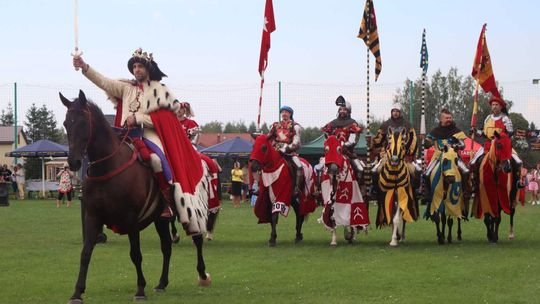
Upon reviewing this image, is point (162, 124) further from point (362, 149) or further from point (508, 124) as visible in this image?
point (362, 149)

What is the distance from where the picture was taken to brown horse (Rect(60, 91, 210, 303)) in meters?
9.62

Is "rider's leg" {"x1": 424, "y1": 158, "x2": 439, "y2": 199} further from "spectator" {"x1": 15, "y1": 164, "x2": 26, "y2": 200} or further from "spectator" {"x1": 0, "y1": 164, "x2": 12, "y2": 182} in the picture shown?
"spectator" {"x1": 15, "y1": 164, "x2": 26, "y2": 200}

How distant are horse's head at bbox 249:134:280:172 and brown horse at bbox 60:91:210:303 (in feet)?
21.8

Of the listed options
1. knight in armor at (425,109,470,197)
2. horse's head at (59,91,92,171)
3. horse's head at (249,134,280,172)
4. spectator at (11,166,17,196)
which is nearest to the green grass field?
knight in armor at (425,109,470,197)

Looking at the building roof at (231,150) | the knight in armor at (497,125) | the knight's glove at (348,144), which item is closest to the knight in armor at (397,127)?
the knight's glove at (348,144)

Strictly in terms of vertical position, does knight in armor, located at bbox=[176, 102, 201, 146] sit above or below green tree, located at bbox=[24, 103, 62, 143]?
below

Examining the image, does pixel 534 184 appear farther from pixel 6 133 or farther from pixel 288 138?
pixel 6 133

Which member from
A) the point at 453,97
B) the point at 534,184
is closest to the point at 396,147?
the point at 534,184

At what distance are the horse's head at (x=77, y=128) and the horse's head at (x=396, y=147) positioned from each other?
25.2ft

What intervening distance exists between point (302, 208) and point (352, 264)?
4.63m

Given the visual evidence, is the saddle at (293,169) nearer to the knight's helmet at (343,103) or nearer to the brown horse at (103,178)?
the knight's helmet at (343,103)

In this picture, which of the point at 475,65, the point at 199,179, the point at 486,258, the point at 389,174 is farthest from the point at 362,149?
the point at 199,179

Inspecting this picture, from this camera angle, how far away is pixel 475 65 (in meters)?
19.1

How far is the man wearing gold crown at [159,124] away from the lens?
10570mm
